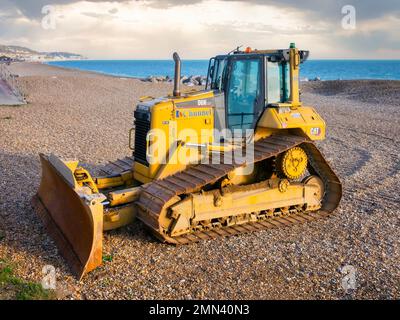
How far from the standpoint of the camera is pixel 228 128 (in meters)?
8.75

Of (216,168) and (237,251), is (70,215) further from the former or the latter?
(237,251)

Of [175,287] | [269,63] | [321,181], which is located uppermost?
[269,63]

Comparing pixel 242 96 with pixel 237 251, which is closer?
pixel 237 251

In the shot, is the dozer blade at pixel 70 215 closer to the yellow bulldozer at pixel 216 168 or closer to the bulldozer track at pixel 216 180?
the yellow bulldozer at pixel 216 168

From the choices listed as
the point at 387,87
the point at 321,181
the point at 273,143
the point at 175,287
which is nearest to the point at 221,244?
the point at 175,287

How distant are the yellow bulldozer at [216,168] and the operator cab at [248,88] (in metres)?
0.02

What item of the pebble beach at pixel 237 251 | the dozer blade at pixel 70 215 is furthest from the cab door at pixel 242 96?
the dozer blade at pixel 70 215

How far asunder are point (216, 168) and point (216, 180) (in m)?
0.24

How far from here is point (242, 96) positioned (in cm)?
882

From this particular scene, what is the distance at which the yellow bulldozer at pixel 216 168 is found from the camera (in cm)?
754

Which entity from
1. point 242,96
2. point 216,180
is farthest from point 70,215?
point 242,96

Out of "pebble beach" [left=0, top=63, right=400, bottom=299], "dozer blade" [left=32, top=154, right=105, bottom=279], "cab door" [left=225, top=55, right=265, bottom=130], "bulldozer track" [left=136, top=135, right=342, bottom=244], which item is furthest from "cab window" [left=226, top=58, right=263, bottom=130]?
"dozer blade" [left=32, top=154, right=105, bottom=279]

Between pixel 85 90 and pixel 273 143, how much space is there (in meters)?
27.1
